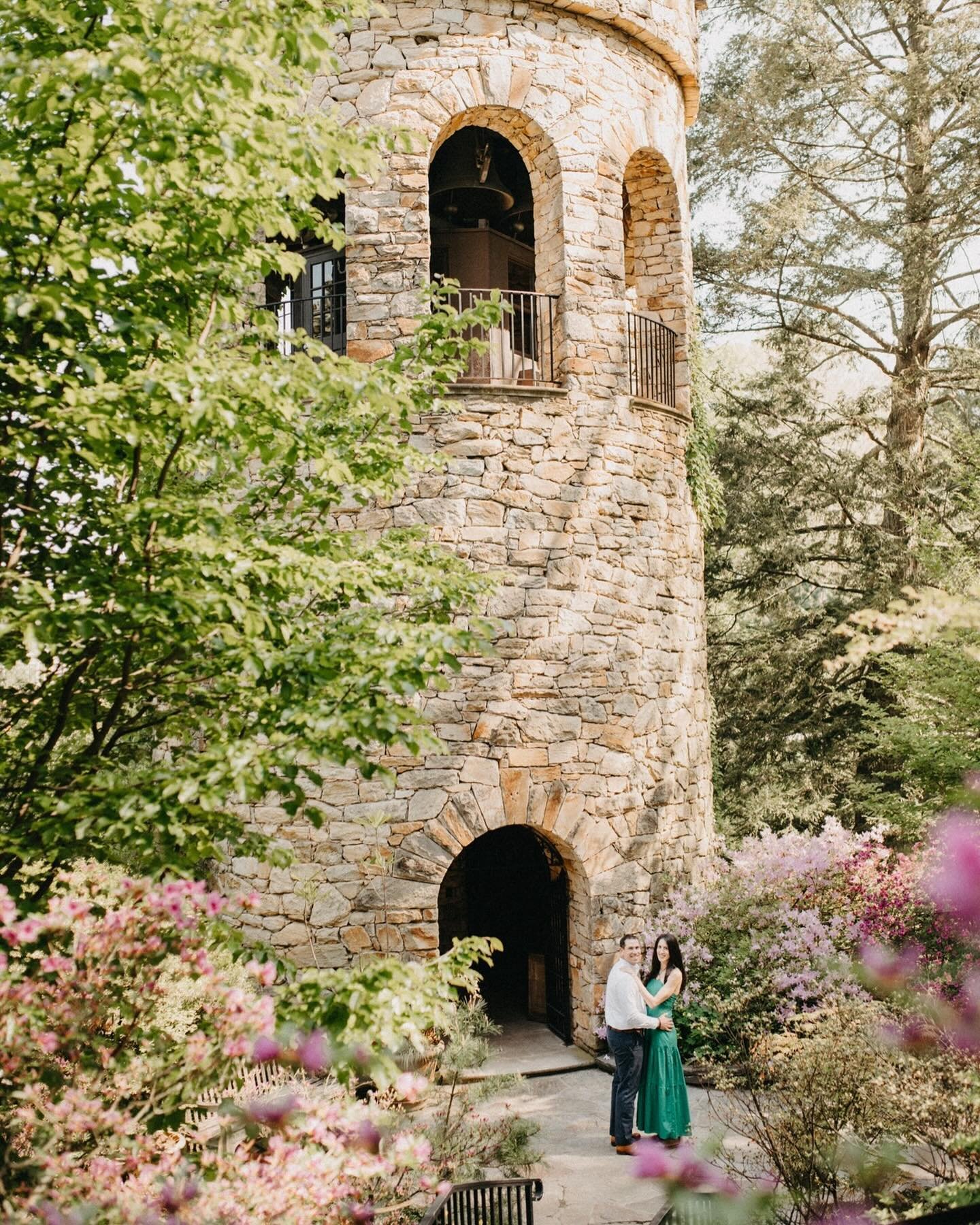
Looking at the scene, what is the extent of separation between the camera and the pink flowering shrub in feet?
9.54

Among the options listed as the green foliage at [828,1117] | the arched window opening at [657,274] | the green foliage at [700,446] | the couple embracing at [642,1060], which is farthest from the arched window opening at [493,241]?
the green foliage at [828,1117]

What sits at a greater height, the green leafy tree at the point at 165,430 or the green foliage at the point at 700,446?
the green foliage at the point at 700,446

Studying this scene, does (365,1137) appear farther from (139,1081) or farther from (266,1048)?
(139,1081)

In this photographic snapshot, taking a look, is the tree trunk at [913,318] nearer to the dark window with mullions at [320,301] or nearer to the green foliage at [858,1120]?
the dark window with mullions at [320,301]

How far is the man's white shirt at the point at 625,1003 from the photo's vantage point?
651 cm

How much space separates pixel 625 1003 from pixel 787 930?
92.0 inches

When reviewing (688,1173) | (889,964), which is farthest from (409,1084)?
(889,964)

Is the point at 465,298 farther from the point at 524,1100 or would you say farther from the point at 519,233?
the point at 524,1100

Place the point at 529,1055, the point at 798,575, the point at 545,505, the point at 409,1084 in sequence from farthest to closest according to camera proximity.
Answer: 1. the point at 798,575
2. the point at 529,1055
3. the point at 545,505
4. the point at 409,1084

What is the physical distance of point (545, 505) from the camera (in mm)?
8250

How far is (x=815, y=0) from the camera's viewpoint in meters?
12.9

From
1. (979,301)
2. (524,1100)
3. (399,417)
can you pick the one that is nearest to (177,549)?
(399,417)

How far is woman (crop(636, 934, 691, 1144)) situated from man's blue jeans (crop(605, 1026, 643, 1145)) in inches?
2.7

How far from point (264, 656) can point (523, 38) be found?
6887 mm
